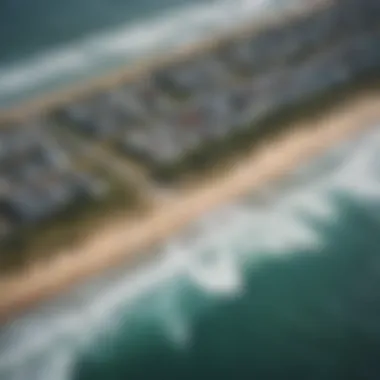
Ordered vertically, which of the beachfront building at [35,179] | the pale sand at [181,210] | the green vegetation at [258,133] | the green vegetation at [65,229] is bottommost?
the pale sand at [181,210]

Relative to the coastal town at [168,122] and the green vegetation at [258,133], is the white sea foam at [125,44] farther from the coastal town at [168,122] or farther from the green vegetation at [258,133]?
the green vegetation at [258,133]

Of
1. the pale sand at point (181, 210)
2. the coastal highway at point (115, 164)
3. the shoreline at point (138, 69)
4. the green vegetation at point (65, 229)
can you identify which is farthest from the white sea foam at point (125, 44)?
the pale sand at point (181, 210)

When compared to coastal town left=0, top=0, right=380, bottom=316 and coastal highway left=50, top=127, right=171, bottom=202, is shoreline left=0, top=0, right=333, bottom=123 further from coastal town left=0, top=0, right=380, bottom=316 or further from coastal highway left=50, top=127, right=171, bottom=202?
coastal highway left=50, top=127, right=171, bottom=202

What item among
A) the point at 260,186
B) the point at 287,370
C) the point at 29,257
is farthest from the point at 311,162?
the point at 29,257

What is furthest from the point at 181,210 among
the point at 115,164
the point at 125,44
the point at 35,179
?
the point at 125,44

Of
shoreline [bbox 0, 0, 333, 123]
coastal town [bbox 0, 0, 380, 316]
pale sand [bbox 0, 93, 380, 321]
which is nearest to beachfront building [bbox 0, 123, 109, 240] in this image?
coastal town [bbox 0, 0, 380, 316]

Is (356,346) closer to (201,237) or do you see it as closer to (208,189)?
(201,237)
